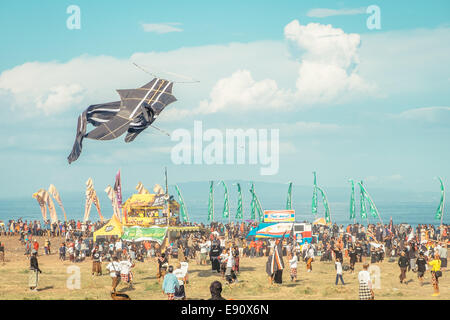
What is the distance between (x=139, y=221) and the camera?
45.6 meters

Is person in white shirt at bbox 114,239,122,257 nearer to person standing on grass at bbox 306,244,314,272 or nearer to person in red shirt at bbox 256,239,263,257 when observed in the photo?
person in red shirt at bbox 256,239,263,257

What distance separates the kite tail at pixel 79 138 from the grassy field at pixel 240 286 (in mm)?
6456

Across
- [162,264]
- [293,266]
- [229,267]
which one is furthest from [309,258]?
[162,264]

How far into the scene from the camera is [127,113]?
31.2 metres

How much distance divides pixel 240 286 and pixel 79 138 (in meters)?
13.0

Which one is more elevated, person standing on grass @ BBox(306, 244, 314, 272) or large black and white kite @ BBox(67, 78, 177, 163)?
large black and white kite @ BBox(67, 78, 177, 163)

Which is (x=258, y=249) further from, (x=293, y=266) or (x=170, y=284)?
(x=170, y=284)

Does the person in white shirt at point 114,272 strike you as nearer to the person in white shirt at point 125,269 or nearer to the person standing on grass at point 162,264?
the person in white shirt at point 125,269

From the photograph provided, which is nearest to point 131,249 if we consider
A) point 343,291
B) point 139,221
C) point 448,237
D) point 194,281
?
point 139,221

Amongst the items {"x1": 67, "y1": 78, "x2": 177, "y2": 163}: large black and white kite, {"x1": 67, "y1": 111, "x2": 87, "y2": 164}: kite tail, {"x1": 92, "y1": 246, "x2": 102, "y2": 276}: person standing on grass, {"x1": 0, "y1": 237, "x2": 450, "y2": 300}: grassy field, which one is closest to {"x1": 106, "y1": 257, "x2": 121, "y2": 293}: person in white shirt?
{"x1": 0, "y1": 237, "x2": 450, "y2": 300}: grassy field

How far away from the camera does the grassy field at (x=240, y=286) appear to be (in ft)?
72.8

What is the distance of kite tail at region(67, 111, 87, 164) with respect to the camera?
1213 inches
